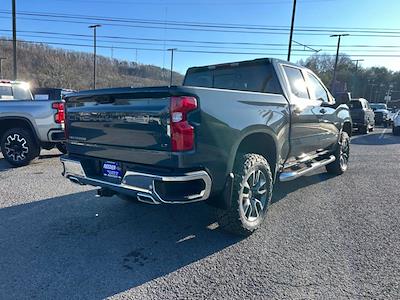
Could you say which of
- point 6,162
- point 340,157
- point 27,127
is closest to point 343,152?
point 340,157

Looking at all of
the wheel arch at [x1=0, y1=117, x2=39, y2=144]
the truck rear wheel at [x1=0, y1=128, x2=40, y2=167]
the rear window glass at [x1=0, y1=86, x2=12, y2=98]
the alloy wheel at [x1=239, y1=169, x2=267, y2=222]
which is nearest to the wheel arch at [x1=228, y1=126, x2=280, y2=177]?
the alloy wheel at [x1=239, y1=169, x2=267, y2=222]

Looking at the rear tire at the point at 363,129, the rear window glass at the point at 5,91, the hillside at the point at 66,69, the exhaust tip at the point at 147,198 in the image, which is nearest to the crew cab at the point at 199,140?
the exhaust tip at the point at 147,198

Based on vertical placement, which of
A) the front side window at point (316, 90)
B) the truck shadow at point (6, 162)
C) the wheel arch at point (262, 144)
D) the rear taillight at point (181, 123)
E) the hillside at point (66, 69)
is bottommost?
the truck shadow at point (6, 162)

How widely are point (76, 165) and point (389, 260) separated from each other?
137 inches

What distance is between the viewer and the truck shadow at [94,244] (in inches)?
107

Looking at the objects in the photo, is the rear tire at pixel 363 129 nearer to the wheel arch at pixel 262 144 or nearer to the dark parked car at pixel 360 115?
the dark parked car at pixel 360 115

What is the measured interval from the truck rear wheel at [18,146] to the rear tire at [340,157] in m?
6.54

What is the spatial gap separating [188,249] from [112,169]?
46.0 inches

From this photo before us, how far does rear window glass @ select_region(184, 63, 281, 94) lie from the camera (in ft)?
14.5

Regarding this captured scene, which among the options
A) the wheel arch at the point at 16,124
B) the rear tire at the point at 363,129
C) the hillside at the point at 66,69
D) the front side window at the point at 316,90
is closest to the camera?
the front side window at the point at 316,90

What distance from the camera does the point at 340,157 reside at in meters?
6.77

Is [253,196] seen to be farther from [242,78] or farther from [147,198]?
[242,78]

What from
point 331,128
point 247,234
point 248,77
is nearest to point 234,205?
point 247,234

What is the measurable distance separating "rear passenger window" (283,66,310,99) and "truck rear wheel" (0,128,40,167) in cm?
565
